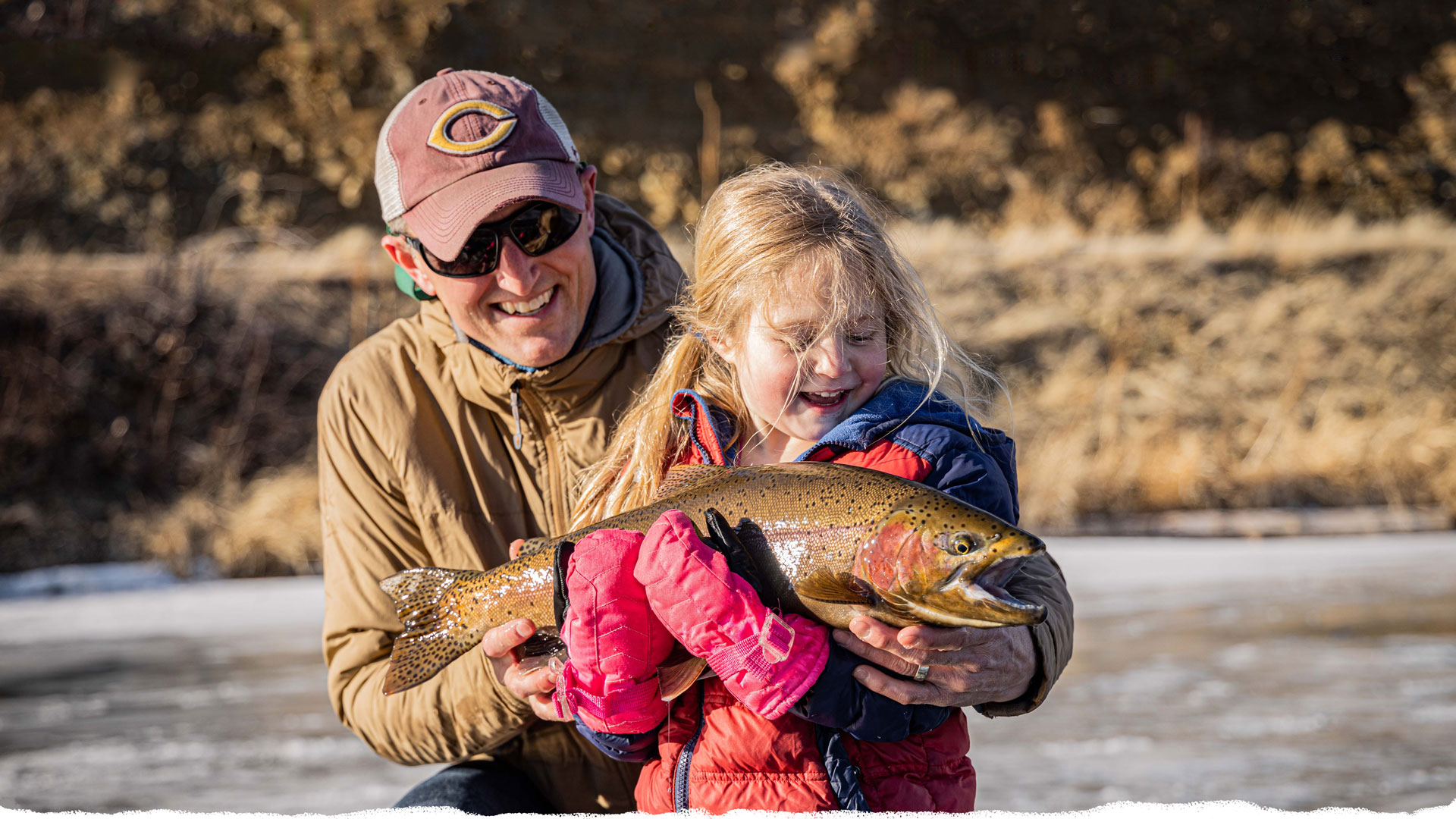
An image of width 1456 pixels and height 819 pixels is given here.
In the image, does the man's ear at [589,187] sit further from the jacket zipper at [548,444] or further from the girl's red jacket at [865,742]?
the girl's red jacket at [865,742]

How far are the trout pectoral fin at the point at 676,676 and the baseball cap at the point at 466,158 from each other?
959 millimetres

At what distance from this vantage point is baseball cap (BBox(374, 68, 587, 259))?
2234mm

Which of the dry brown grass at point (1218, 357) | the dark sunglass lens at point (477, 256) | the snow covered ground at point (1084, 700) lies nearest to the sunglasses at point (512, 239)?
the dark sunglass lens at point (477, 256)

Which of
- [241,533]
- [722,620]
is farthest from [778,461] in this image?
[241,533]

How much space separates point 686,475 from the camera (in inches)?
72.2

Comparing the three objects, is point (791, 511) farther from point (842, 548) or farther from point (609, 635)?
point (609, 635)

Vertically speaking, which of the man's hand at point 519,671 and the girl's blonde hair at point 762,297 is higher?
the girl's blonde hair at point 762,297

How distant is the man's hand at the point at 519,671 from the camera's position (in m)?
1.91

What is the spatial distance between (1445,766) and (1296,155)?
16.6 meters

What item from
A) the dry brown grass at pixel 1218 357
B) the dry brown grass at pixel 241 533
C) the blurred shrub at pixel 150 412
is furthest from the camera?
the dry brown grass at pixel 1218 357

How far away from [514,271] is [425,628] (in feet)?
2.36

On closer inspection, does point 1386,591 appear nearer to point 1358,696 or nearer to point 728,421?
point 1358,696

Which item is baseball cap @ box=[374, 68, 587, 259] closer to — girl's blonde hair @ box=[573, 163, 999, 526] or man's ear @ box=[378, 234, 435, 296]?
man's ear @ box=[378, 234, 435, 296]

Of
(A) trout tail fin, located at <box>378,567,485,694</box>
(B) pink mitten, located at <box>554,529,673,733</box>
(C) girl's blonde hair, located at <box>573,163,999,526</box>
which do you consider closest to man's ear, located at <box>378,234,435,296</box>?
(C) girl's blonde hair, located at <box>573,163,999,526</box>
